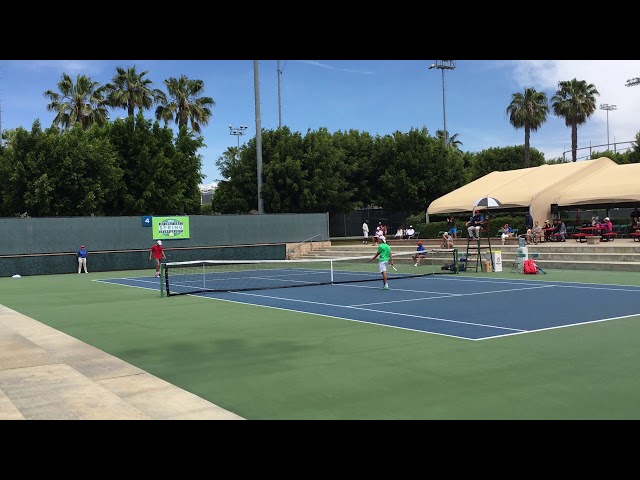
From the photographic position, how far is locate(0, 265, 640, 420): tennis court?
6.93m

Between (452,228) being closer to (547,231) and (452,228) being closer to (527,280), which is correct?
(547,231)

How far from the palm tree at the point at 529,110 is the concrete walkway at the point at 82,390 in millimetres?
52695

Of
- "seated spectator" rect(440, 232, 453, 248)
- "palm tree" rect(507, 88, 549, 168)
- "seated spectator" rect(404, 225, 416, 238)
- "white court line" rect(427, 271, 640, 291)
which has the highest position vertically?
"palm tree" rect(507, 88, 549, 168)

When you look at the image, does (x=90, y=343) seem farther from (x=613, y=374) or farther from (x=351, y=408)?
(x=613, y=374)

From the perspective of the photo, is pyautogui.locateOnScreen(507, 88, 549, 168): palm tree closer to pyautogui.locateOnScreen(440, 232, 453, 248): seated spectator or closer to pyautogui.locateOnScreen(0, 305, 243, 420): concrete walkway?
pyautogui.locateOnScreen(440, 232, 453, 248): seated spectator

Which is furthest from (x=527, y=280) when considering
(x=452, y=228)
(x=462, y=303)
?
(x=452, y=228)

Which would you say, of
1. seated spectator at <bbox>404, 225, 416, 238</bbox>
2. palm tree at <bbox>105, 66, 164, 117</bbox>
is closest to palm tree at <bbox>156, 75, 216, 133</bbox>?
palm tree at <bbox>105, 66, 164, 117</bbox>

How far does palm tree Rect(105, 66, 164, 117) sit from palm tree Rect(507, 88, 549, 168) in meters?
31.6

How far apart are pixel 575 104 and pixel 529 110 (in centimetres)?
387

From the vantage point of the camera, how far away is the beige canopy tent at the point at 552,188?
32531 millimetres

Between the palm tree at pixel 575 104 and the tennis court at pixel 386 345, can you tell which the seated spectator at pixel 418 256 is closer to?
the tennis court at pixel 386 345
